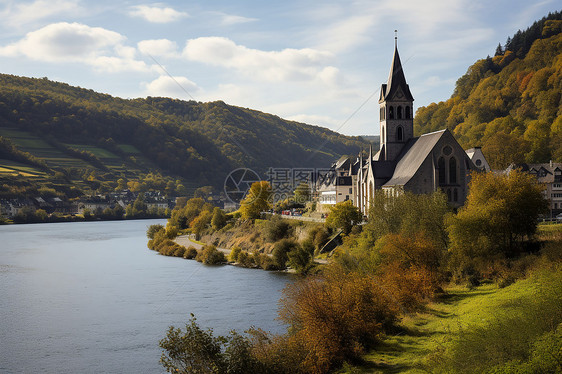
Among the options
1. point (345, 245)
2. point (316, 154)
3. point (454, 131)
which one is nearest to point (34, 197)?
point (316, 154)

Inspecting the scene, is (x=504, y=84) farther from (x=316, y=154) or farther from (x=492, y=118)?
(x=316, y=154)

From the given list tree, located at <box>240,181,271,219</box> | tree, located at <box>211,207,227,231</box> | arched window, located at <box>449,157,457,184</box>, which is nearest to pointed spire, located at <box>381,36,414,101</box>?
arched window, located at <box>449,157,457,184</box>

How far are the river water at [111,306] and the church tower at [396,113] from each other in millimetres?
23221

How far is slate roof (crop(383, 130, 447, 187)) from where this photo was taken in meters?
Result: 58.2

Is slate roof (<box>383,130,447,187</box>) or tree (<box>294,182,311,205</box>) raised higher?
slate roof (<box>383,130,447,187</box>)

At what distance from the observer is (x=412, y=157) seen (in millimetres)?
61406

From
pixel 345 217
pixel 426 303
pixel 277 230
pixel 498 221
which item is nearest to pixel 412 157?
pixel 345 217

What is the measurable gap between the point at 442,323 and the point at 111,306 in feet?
93.2

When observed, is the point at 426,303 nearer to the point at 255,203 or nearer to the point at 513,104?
the point at 255,203

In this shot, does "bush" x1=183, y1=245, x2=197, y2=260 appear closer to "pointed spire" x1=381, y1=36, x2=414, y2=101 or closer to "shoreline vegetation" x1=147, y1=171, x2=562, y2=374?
"shoreline vegetation" x1=147, y1=171, x2=562, y2=374

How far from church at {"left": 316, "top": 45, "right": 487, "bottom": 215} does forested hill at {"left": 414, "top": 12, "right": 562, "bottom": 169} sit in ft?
57.8

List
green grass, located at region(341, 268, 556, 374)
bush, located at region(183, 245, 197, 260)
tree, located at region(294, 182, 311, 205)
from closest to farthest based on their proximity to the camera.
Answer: green grass, located at region(341, 268, 556, 374) < bush, located at region(183, 245, 197, 260) < tree, located at region(294, 182, 311, 205)

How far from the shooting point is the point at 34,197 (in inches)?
5965

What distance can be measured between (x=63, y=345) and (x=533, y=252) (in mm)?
31861
